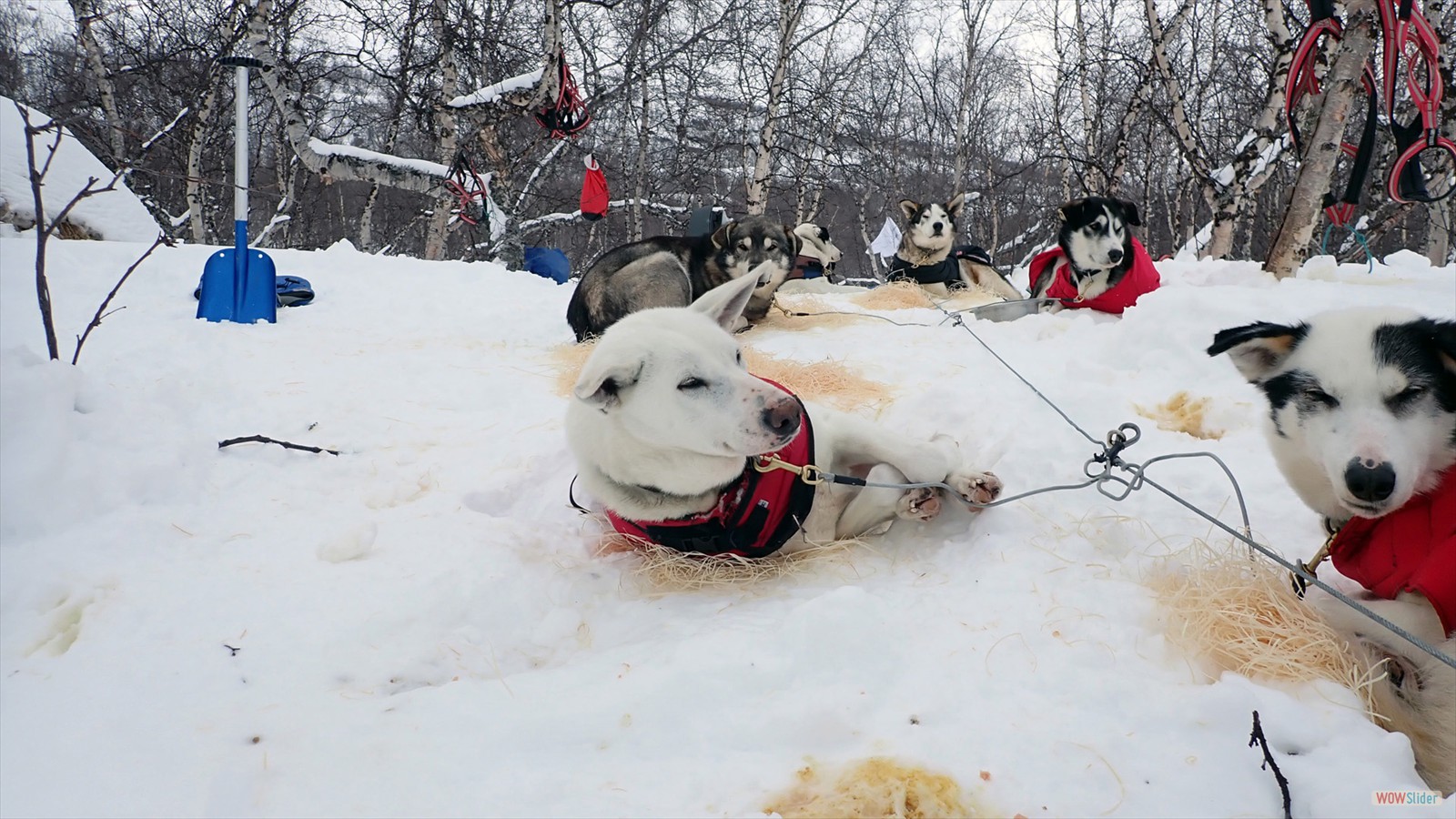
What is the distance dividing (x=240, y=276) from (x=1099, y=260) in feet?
24.2

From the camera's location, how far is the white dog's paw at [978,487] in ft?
7.89

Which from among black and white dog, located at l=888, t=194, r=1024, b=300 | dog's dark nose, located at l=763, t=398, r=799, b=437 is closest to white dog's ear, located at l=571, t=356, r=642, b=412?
dog's dark nose, located at l=763, t=398, r=799, b=437

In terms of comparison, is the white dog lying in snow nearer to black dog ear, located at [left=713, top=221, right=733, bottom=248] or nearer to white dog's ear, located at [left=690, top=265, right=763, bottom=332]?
white dog's ear, located at [left=690, top=265, right=763, bottom=332]

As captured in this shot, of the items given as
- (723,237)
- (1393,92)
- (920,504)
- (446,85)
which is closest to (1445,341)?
(920,504)

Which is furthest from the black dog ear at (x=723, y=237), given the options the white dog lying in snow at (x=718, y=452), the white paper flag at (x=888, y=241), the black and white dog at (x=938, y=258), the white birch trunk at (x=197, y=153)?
the white birch trunk at (x=197, y=153)

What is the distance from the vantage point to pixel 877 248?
13914 mm

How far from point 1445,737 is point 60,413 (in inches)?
156

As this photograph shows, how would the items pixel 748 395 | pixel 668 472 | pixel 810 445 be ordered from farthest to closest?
pixel 810 445
pixel 668 472
pixel 748 395

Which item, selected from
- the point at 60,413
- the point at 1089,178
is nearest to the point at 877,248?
the point at 1089,178

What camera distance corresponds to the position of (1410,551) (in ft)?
5.49

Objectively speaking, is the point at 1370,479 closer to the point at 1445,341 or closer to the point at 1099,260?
the point at 1445,341

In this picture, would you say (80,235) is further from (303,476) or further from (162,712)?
(162,712)

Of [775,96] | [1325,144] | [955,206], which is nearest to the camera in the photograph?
[1325,144]

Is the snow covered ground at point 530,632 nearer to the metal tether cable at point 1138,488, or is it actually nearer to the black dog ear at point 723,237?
the metal tether cable at point 1138,488
